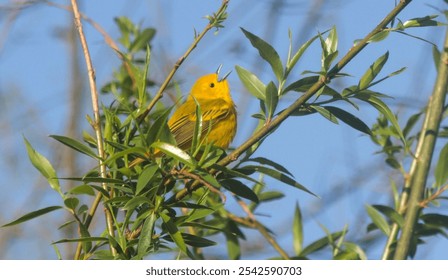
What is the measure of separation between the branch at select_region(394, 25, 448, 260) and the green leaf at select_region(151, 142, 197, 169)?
36.6 inches

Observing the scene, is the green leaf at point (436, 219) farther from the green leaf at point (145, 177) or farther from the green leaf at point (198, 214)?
the green leaf at point (145, 177)

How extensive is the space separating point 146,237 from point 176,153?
22 centimetres

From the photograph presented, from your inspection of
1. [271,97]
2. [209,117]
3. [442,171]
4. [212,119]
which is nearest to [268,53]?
[271,97]

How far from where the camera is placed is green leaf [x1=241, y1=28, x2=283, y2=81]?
1.97m

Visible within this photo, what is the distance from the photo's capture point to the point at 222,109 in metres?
4.30

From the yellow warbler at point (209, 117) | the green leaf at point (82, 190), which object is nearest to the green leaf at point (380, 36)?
the green leaf at point (82, 190)

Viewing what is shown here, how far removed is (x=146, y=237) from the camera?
5.84 ft

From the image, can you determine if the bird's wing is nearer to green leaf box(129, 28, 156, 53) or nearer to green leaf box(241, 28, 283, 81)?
green leaf box(129, 28, 156, 53)

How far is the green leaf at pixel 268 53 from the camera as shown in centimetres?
197

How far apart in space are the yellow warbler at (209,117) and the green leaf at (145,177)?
5.60 ft

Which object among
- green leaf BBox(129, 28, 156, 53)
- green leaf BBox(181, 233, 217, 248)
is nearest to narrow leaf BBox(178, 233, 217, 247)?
green leaf BBox(181, 233, 217, 248)

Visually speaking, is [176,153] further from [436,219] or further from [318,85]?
[436,219]

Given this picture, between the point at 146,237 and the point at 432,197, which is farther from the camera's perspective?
the point at 432,197

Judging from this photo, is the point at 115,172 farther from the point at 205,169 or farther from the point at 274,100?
the point at 274,100
